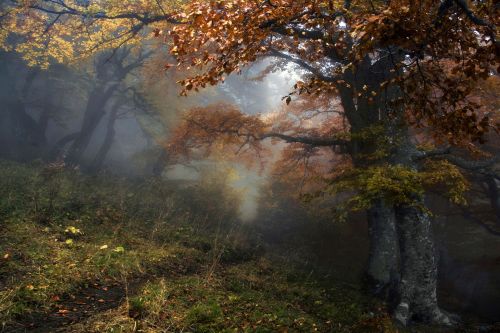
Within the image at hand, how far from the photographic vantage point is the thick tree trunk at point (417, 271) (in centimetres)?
979

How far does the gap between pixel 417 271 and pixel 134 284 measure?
25.8 ft

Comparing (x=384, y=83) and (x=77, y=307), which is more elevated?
(x=384, y=83)

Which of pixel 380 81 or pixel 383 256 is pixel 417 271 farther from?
pixel 380 81

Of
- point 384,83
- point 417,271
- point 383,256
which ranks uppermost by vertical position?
point 384,83

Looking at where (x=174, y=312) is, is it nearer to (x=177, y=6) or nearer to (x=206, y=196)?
(x=177, y=6)

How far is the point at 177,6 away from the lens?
11.3 m

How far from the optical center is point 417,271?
32.6 feet

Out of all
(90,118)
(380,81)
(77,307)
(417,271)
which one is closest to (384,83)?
(77,307)

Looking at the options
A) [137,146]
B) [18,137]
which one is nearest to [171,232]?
[18,137]

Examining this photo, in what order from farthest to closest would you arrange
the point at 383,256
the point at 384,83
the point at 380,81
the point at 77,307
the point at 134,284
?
the point at 380,81
the point at 383,256
the point at 134,284
the point at 77,307
the point at 384,83

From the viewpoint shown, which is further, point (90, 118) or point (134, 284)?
point (90, 118)

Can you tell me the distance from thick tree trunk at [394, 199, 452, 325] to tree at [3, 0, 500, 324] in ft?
0.10

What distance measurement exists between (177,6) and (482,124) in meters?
10.1

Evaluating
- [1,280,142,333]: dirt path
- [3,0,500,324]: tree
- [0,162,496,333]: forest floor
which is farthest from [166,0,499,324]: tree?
[1,280,142,333]: dirt path
